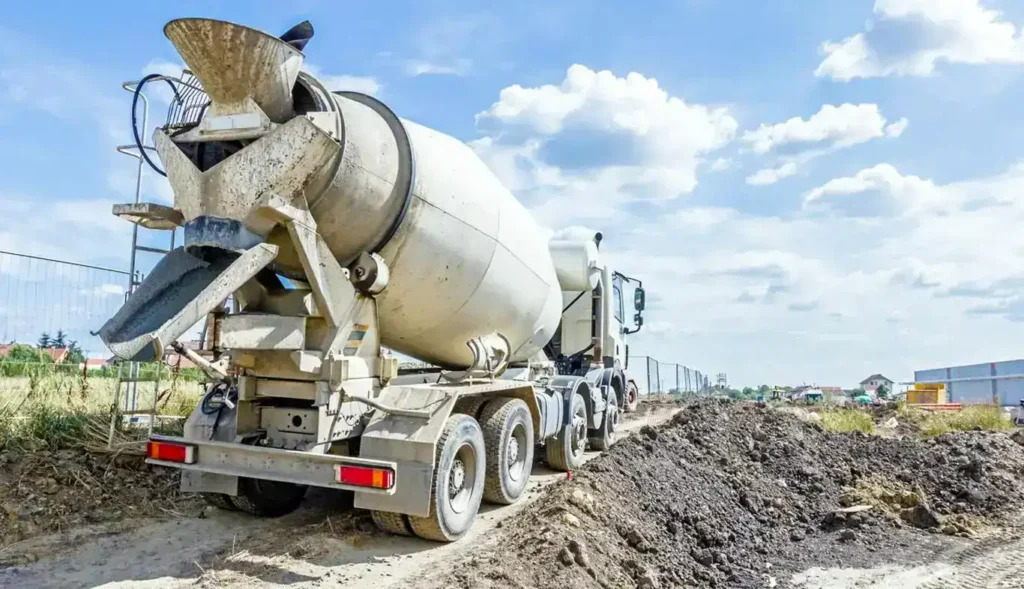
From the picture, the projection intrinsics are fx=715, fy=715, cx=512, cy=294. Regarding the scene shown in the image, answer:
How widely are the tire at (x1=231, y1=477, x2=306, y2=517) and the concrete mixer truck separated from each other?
18 millimetres

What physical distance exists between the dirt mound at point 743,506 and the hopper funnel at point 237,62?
3.68m

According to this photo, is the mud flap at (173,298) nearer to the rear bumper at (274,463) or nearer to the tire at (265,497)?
the rear bumper at (274,463)

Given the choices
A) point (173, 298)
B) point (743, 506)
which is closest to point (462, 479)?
point (173, 298)

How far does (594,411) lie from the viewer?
11.1 meters

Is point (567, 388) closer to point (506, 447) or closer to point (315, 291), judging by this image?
point (506, 447)

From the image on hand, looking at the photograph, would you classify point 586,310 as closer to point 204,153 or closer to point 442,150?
point 442,150

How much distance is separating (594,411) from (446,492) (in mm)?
5549

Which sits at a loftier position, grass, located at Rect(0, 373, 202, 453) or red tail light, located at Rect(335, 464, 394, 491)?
grass, located at Rect(0, 373, 202, 453)

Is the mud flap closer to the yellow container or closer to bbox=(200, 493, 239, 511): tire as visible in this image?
bbox=(200, 493, 239, 511): tire

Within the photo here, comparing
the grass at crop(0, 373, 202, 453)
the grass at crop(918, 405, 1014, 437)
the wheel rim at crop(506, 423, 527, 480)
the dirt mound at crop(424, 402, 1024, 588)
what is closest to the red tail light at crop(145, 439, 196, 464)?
the grass at crop(0, 373, 202, 453)

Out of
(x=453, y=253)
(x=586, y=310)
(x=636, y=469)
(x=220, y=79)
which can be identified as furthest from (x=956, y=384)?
(x=220, y=79)

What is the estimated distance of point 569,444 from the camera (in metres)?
9.90

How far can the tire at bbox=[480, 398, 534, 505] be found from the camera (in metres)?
7.00

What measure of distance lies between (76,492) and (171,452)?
185cm
